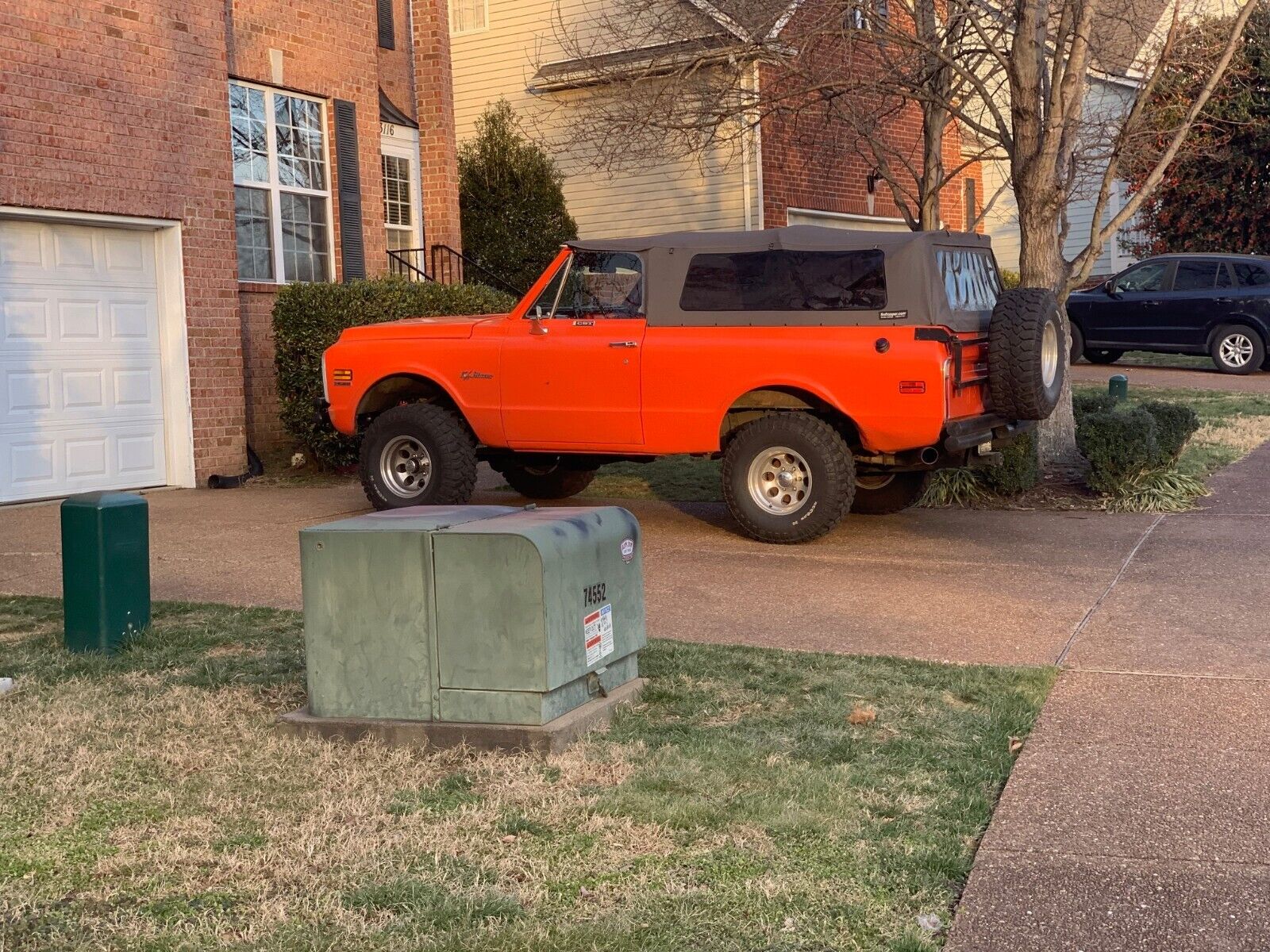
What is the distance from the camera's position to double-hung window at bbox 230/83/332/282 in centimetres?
1511

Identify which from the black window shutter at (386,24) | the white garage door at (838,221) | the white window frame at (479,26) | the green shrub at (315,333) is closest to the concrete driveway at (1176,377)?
the white garage door at (838,221)

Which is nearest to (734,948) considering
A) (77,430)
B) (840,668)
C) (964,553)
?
(840,668)

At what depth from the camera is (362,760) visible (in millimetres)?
5305

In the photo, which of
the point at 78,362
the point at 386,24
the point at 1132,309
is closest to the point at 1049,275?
the point at 78,362

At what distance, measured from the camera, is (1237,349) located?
820 inches

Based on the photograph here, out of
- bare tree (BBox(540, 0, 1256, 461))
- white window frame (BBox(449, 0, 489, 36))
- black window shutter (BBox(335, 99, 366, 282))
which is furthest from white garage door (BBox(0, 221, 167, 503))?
white window frame (BBox(449, 0, 489, 36))

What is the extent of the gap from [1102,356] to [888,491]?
12806 millimetres

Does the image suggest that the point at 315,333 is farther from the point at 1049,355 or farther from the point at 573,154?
the point at 573,154

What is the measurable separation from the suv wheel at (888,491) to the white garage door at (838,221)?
1107 centimetres

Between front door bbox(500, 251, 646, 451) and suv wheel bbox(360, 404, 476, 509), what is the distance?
41 cm

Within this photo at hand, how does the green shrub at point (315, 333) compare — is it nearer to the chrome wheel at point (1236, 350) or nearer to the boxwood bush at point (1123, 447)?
the boxwood bush at point (1123, 447)

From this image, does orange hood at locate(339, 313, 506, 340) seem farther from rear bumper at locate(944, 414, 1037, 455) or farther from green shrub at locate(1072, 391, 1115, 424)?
green shrub at locate(1072, 391, 1115, 424)

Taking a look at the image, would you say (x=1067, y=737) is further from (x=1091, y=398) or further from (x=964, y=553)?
(x=1091, y=398)

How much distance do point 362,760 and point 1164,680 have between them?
125 inches
